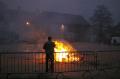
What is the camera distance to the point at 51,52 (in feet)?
30.5

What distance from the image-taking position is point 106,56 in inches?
609

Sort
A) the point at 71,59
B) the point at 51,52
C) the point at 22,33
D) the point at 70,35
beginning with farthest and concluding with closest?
1. the point at 70,35
2. the point at 22,33
3. the point at 71,59
4. the point at 51,52

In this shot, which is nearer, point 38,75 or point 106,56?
point 38,75

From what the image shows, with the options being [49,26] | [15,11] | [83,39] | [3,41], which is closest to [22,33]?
[3,41]

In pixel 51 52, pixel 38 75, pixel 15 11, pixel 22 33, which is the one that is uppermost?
pixel 15 11

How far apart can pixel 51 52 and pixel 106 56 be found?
23.1 feet

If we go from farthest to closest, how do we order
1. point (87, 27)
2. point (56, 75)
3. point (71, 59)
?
point (87, 27)
point (71, 59)
point (56, 75)

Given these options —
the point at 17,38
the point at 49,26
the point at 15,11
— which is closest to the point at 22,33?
the point at 17,38

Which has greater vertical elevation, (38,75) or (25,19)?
(25,19)

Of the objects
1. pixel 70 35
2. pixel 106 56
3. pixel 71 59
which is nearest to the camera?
pixel 71 59

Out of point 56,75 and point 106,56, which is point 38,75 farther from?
point 106,56

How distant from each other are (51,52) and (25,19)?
1584 centimetres

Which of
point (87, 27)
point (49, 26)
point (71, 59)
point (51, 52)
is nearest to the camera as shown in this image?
point (51, 52)

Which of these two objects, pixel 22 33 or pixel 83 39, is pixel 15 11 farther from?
pixel 83 39
